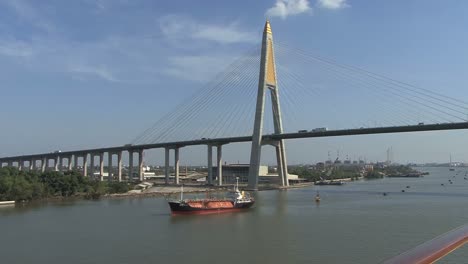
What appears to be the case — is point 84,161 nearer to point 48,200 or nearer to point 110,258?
point 48,200

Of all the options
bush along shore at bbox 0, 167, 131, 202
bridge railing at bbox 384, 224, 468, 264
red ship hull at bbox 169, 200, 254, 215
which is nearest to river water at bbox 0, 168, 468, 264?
red ship hull at bbox 169, 200, 254, 215

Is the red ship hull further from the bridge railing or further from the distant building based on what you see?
the distant building

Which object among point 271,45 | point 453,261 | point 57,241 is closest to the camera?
point 453,261

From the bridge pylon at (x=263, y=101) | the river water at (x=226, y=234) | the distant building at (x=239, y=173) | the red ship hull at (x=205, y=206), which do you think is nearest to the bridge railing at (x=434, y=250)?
the river water at (x=226, y=234)

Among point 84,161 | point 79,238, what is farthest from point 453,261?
point 84,161

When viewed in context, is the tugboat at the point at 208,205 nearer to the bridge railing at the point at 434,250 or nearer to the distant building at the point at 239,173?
the bridge railing at the point at 434,250
